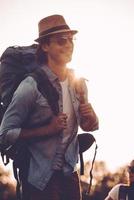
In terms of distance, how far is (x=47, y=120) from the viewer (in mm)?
5840

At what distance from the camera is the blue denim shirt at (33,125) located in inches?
225

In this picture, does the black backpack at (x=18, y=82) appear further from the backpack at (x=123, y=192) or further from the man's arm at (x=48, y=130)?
the backpack at (x=123, y=192)

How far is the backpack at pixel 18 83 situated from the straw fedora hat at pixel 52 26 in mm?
215

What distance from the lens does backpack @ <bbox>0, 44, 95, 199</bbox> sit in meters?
5.82

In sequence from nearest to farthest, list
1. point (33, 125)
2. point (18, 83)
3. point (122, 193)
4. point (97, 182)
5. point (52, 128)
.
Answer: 1. point (52, 128)
2. point (33, 125)
3. point (18, 83)
4. point (122, 193)
5. point (97, 182)

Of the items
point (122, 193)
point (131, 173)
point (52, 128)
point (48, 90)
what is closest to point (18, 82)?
point (48, 90)

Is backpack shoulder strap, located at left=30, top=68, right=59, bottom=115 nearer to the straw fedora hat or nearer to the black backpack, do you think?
the black backpack

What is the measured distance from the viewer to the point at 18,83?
19.6ft

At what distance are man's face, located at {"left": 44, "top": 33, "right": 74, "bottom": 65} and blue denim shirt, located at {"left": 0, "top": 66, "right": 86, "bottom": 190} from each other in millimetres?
386

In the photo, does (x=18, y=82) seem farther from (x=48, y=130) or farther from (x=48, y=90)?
(x=48, y=130)

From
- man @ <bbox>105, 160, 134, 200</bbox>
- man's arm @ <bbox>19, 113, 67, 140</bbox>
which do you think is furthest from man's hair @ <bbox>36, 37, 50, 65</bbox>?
man @ <bbox>105, 160, 134, 200</bbox>

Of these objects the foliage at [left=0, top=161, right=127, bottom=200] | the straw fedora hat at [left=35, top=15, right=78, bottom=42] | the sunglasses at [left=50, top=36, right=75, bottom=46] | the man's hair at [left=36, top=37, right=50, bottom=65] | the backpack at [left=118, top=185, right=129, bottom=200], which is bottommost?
the foliage at [left=0, top=161, right=127, bottom=200]

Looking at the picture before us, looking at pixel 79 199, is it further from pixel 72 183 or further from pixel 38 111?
pixel 38 111

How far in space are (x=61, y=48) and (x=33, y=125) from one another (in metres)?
0.77
